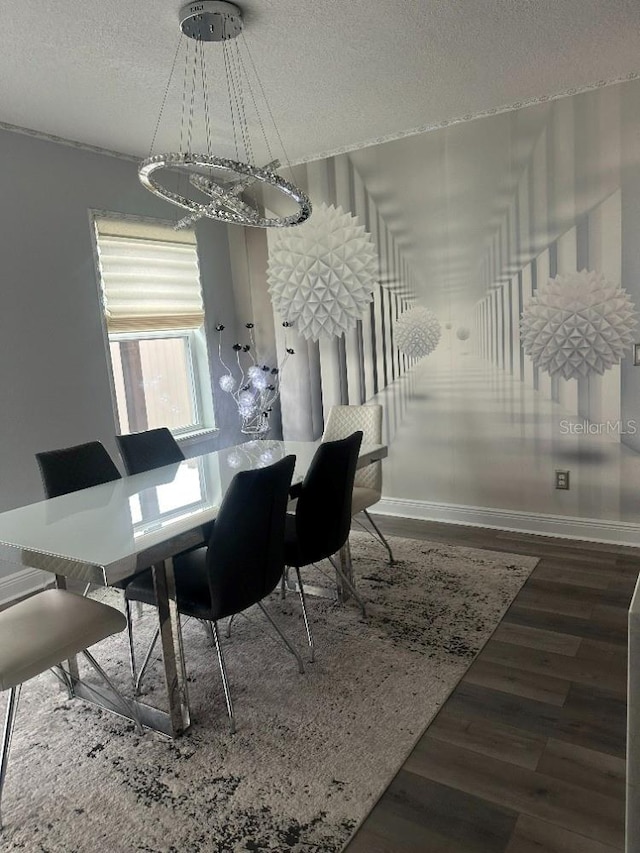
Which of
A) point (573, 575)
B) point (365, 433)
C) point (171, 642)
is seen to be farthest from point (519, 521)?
point (171, 642)

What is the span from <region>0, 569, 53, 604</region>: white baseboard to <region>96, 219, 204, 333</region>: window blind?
5.30 ft

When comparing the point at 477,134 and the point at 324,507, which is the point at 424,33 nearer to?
the point at 477,134

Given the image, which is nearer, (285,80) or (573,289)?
(285,80)

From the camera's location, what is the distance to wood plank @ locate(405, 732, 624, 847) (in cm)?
167

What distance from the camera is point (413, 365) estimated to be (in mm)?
4395

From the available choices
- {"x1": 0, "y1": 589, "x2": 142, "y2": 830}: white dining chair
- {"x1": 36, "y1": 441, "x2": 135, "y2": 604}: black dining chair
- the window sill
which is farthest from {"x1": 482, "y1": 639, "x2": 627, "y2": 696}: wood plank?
the window sill

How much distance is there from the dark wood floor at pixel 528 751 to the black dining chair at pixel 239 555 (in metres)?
0.70

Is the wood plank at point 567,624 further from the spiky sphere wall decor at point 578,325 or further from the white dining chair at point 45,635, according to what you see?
the white dining chair at point 45,635

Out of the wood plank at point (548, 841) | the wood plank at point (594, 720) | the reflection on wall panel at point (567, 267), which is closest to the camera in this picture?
the wood plank at point (548, 841)

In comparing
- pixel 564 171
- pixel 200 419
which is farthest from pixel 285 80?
pixel 200 419

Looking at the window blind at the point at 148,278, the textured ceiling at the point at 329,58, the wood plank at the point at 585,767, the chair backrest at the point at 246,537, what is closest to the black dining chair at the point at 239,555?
the chair backrest at the point at 246,537

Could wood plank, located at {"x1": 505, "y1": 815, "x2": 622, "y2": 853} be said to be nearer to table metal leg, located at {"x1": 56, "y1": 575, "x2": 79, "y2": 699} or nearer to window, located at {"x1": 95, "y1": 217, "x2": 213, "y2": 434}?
table metal leg, located at {"x1": 56, "y1": 575, "x2": 79, "y2": 699}

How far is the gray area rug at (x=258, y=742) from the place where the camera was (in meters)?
1.73

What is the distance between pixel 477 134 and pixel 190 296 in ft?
7.61
